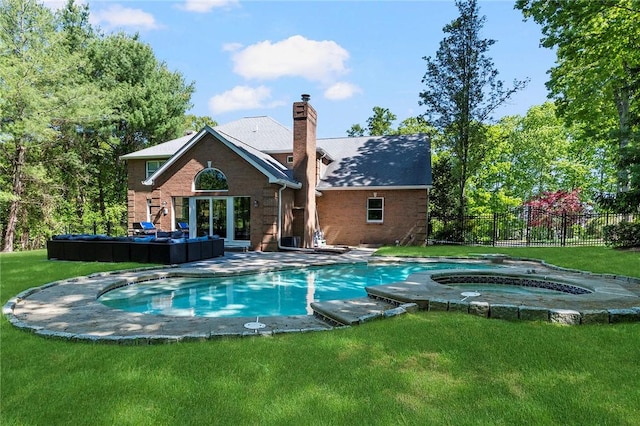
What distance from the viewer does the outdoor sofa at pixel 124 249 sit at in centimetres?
1239

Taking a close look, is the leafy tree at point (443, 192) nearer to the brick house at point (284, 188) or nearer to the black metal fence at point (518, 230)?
the black metal fence at point (518, 230)

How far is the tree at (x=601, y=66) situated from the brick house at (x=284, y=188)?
775cm

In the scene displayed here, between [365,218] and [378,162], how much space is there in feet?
12.9

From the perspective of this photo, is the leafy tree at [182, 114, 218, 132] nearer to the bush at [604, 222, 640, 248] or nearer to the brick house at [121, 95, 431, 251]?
the brick house at [121, 95, 431, 251]

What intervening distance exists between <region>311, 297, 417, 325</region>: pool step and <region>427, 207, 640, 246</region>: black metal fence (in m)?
15.6

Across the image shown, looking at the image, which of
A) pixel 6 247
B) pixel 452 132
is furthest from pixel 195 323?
pixel 6 247

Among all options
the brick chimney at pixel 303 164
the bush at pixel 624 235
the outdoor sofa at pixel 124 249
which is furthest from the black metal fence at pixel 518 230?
the outdoor sofa at pixel 124 249

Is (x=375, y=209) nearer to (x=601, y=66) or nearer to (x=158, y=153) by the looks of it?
(x=601, y=66)

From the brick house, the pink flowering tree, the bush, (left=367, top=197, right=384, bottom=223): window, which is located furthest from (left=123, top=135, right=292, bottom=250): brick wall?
the pink flowering tree

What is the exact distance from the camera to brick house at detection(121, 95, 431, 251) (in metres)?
18.0

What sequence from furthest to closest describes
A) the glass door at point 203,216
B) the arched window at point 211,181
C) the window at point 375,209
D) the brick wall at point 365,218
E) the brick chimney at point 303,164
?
the window at point 375,209, the brick wall at point 365,218, the brick chimney at point 303,164, the glass door at point 203,216, the arched window at point 211,181

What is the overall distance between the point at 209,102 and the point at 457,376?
1554 inches

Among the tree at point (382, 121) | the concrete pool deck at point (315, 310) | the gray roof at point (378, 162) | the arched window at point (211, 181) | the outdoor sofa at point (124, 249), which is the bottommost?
the concrete pool deck at point (315, 310)

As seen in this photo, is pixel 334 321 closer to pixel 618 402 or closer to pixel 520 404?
pixel 520 404
